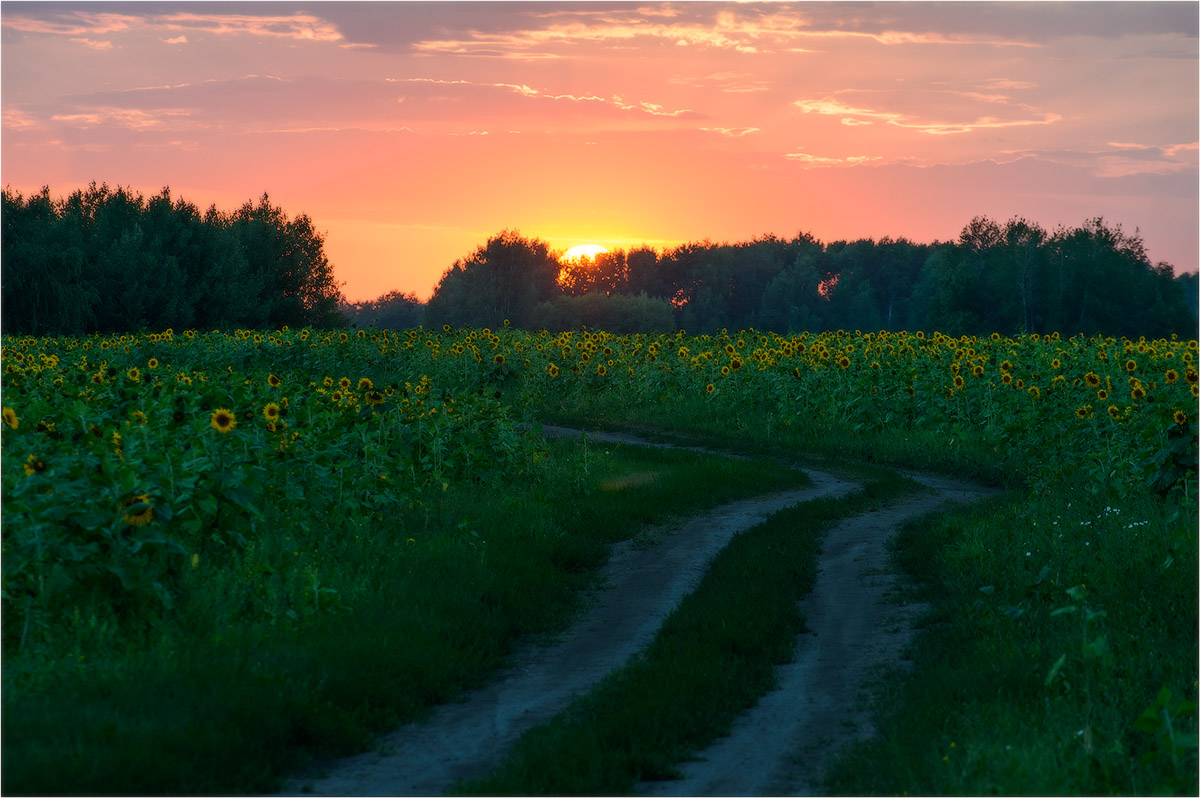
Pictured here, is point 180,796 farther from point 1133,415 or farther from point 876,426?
point 876,426

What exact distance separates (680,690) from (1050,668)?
246 cm

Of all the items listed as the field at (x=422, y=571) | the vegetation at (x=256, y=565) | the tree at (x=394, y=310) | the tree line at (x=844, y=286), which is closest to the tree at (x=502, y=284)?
the tree line at (x=844, y=286)

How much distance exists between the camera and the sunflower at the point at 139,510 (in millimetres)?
7414

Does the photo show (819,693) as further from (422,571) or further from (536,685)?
(422,571)

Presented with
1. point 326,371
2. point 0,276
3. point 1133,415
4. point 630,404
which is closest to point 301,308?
point 0,276

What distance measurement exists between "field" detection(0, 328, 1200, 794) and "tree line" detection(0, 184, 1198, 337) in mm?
25207

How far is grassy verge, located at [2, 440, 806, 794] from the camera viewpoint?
567 centimetres

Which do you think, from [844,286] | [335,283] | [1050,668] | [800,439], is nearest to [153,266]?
[335,283]

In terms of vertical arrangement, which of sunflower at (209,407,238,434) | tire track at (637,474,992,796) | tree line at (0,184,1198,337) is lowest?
tire track at (637,474,992,796)

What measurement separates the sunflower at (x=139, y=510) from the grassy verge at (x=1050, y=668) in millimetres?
4943

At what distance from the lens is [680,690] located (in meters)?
7.05

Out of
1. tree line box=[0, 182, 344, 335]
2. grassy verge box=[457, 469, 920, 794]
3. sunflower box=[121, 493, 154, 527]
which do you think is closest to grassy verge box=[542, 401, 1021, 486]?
grassy verge box=[457, 469, 920, 794]

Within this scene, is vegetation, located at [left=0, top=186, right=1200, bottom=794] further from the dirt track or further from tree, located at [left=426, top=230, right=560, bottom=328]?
tree, located at [left=426, top=230, right=560, bottom=328]

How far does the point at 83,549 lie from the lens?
7.15 m
